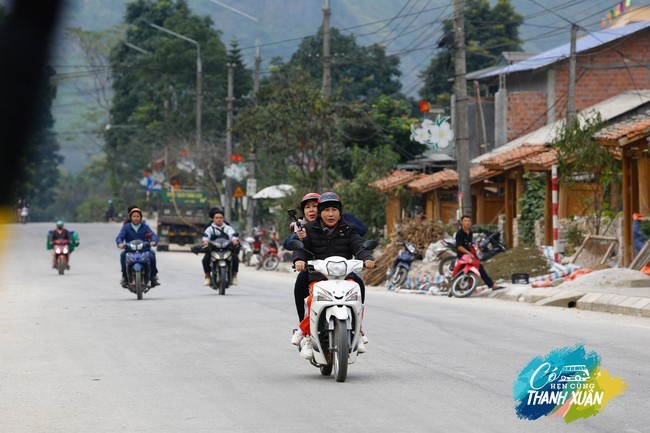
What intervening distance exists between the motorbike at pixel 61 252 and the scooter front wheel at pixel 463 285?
15.0 metres

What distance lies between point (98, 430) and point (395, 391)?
9.01 feet

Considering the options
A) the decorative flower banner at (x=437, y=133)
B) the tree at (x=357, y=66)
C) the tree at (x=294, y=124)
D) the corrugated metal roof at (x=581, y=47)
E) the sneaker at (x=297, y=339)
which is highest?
the tree at (x=357, y=66)

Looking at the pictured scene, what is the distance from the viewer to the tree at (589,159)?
29.1m

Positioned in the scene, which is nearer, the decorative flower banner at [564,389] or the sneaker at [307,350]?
the decorative flower banner at [564,389]

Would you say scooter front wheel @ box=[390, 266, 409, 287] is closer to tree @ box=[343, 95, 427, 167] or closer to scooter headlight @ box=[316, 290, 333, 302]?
tree @ box=[343, 95, 427, 167]

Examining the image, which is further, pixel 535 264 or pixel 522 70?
pixel 522 70

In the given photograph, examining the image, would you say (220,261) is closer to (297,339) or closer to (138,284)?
(138,284)

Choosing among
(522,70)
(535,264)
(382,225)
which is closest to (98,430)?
(535,264)

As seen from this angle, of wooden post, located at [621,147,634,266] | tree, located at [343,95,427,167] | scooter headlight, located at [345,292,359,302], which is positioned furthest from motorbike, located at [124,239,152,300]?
tree, located at [343,95,427,167]

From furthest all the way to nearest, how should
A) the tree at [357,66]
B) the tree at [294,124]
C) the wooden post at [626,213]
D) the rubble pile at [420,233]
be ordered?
the tree at [357,66]
the tree at [294,124]
the rubble pile at [420,233]
the wooden post at [626,213]

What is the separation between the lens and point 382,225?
45125mm

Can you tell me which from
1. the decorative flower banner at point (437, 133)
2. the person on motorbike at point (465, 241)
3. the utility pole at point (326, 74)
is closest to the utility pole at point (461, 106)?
the decorative flower banner at point (437, 133)

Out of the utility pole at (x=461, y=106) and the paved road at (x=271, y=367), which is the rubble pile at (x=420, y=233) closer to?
the utility pole at (x=461, y=106)

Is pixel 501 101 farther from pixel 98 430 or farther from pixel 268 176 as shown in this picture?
pixel 98 430
